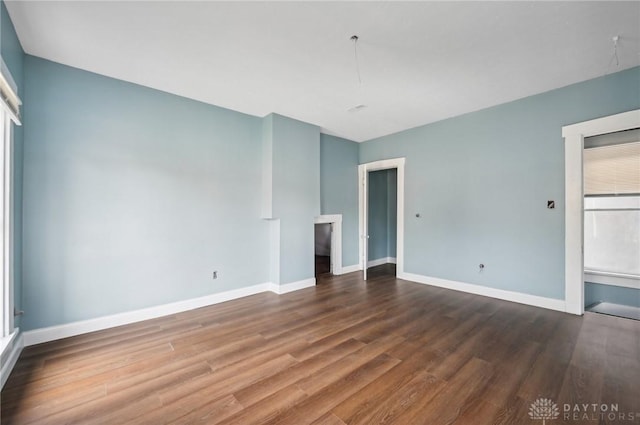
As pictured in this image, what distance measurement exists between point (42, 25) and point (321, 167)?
412 cm

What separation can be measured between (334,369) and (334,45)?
3048mm

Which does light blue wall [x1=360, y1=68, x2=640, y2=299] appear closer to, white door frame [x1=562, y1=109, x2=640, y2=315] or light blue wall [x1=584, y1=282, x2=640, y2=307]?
white door frame [x1=562, y1=109, x2=640, y2=315]

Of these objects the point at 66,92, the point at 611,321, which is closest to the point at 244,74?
the point at 66,92

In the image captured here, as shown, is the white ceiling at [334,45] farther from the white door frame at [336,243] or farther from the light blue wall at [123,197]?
the white door frame at [336,243]

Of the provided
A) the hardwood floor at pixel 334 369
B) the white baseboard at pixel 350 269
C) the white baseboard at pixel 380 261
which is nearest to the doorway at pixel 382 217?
the white baseboard at pixel 380 261

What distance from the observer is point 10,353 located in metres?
2.23

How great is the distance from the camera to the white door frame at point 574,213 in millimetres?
3334

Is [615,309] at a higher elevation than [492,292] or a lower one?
lower

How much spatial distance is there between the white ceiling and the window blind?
1813 mm

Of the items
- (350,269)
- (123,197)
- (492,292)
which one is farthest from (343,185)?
(123,197)

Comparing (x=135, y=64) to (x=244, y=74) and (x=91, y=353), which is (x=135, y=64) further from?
(x=91, y=353)

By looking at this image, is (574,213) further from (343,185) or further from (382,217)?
(382,217)

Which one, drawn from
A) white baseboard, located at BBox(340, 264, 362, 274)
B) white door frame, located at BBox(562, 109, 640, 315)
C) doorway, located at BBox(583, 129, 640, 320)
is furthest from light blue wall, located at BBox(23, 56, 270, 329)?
doorway, located at BBox(583, 129, 640, 320)

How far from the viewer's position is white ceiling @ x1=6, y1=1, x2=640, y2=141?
2.12 meters
